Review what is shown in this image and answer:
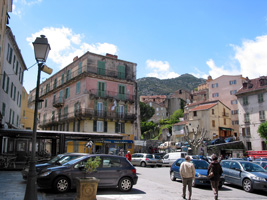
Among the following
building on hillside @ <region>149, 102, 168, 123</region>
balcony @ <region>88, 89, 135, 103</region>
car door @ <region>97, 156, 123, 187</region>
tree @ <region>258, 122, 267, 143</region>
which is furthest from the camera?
building on hillside @ <region>149, 102, 168, 123</region>

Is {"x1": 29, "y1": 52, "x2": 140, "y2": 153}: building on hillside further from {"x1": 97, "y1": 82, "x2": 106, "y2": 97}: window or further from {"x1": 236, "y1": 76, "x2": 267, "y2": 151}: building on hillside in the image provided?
{"x1": 236, "y1": 76, "x2": 267, "y2": 151}: building on hillside

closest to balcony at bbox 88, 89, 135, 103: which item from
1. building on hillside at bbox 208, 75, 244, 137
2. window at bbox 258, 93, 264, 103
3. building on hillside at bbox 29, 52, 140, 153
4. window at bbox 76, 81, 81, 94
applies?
building on hillside at bbox 29, 52, 140, 153

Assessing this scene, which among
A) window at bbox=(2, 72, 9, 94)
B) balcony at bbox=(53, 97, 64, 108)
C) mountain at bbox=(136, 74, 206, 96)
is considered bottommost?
window at bbox=(2, 72, 9, 94)

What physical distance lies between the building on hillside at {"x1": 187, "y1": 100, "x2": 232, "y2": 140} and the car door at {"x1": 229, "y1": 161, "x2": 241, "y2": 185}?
117ft

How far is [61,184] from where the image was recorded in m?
9.98

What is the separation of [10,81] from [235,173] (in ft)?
68.5

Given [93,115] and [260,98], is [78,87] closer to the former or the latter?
[93,115]

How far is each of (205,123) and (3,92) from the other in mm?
37883

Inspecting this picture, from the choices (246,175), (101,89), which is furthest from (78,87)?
(246,175)

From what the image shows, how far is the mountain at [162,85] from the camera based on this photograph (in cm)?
16582

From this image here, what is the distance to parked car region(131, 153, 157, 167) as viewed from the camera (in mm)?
27641

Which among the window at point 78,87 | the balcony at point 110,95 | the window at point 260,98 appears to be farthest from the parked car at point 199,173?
the window at point 260,98

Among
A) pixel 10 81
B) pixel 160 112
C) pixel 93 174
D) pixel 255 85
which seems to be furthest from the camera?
pixel 160 112

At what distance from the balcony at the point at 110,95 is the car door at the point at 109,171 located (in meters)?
26.4
